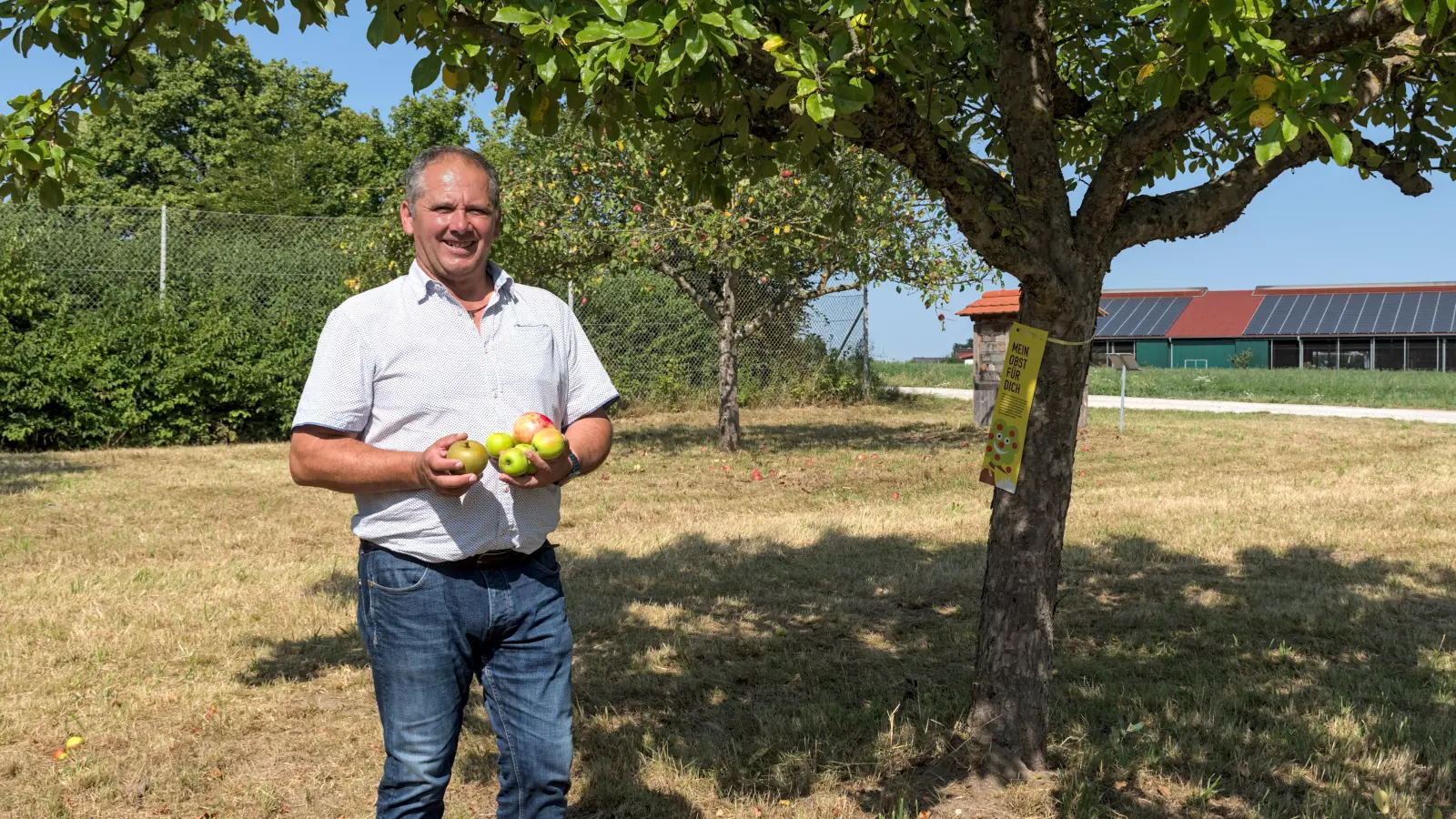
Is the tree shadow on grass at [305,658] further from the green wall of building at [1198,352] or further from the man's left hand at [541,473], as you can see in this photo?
the green wall of building at [1198,352]

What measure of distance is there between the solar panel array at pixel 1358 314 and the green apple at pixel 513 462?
174 feet

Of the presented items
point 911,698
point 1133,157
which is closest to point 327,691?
point 911,698

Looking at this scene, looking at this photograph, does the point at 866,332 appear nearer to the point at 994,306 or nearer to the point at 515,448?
the point at 994,306

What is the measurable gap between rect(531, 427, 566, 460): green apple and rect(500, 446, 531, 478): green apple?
41mm

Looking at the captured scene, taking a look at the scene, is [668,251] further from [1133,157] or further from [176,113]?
[176,113]

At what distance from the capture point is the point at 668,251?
1327cm

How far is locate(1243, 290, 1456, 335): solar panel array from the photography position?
4825cm

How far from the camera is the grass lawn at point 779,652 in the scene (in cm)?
392

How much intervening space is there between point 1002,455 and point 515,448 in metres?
1.97

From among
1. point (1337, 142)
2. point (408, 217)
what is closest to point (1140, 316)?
point (1337, 142)

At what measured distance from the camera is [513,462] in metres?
2.49

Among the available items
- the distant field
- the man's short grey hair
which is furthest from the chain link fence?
the distant field

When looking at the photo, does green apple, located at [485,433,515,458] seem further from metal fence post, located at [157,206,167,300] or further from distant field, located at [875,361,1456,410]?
distant field, located at [875,361,1456,410]

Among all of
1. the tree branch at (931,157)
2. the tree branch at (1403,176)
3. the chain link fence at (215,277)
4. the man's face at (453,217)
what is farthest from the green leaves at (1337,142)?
the chain link fence at (215,277)
